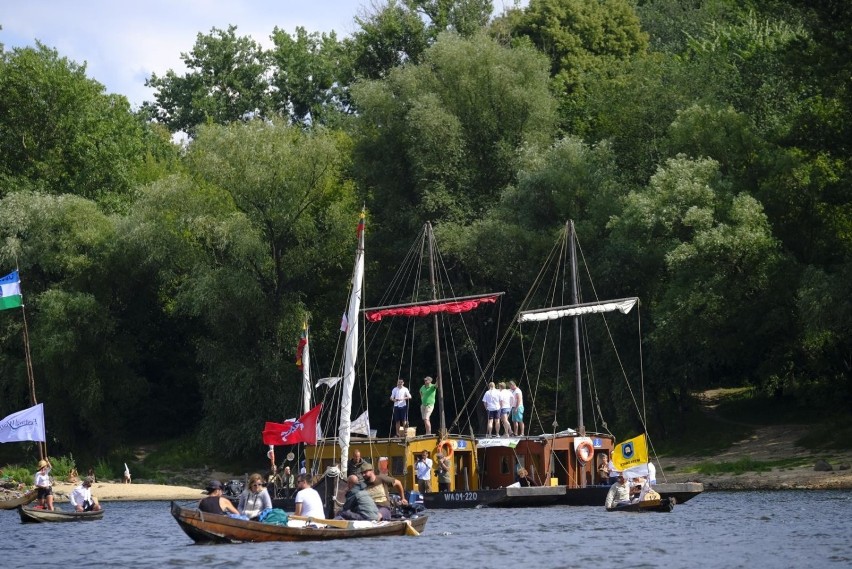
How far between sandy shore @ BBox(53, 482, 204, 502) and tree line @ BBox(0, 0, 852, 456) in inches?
119

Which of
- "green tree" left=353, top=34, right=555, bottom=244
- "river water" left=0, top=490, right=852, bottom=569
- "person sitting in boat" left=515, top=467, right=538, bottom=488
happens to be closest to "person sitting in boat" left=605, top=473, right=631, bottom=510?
"river water" left=0, top=490, right=852, bottom=569

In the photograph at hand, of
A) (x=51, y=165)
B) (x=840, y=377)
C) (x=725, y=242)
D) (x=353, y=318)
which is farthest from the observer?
(x=51, y=165)

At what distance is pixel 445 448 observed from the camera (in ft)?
164

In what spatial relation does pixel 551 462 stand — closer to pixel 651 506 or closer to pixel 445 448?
pixel 445 448

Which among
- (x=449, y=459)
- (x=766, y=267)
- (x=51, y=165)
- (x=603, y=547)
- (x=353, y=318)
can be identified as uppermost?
(x=51, y=165)

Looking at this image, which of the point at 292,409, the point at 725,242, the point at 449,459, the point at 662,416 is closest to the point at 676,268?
the point at 725,242

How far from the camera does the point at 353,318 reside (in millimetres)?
42688

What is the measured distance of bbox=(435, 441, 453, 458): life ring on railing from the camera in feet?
164

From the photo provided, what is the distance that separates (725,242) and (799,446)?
900cm

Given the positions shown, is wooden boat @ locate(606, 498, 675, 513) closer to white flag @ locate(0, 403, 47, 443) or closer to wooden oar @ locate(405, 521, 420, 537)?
wooden oar @ locate(405, 521, 420, 537)

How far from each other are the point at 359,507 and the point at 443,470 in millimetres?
14450

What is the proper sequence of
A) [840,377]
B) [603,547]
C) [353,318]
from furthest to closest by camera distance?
1. [840,377]
2. [353,318]
3. [603,547]

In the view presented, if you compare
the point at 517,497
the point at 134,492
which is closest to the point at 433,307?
the point at 517,497

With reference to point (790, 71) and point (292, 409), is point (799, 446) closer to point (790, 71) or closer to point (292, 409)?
point (790, 71)
